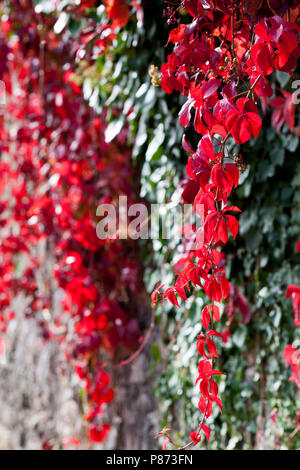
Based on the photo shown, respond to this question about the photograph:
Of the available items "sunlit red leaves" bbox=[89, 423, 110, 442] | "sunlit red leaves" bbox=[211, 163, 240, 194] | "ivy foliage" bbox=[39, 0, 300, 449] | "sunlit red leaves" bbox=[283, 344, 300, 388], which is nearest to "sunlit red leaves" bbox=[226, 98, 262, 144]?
"sunlit red leaves" bbox=[211, 163, 240, 194]

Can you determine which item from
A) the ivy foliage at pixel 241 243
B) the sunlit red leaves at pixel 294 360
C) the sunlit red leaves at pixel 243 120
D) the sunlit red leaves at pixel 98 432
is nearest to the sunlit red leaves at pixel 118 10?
the ivy foliage at pixel 241 243

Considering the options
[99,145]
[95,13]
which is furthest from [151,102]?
[99,145]

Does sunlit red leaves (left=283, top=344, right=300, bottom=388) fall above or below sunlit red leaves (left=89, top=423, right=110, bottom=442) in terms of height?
above

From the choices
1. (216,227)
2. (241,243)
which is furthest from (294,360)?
(216,227)

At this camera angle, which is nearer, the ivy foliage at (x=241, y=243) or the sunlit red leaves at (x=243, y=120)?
the sunlit red leaves at (x=243, y=120)

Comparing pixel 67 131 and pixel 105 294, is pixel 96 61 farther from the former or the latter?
pixel 105 294

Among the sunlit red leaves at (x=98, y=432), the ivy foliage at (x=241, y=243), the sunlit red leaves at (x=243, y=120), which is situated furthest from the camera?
the sunlit red leaves at (x=98, y=432)

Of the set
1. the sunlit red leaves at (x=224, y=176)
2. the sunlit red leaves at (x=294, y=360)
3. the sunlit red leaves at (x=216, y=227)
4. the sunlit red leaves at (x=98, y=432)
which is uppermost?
the sunlit red leaves at (x=224, y=176)

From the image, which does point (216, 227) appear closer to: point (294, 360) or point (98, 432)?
point (294, 360)

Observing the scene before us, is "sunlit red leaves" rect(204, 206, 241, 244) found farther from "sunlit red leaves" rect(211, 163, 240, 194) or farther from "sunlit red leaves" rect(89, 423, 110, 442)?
"sunlit red leaves" rect(89, 423, 110, 442)

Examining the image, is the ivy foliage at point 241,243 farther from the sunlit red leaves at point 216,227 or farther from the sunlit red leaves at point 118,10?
the sunlit red leaves at point 216,227

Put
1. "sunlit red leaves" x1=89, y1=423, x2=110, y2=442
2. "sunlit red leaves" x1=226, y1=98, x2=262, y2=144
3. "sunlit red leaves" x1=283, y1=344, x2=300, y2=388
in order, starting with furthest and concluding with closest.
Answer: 1. "sunlit red leaves" x1=89, y1=423, x2=110, y2=442
2. "sunlit red leaves" x1=283, y1=344, x2=300, y2=388
3. "sunlit red leaves" x1=226, y1=98, x2=262, y2=144
